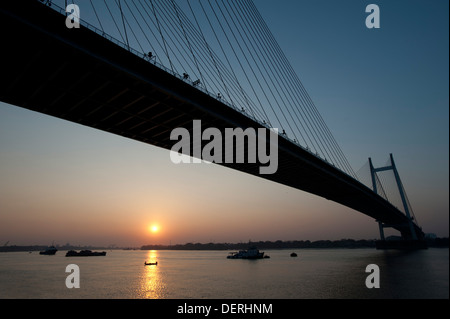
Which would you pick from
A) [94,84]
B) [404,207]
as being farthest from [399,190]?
[94,84]

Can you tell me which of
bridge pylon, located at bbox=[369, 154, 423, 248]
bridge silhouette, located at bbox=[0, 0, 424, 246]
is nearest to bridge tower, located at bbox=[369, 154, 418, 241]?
bridge pylon, located at bbox=[369, 154, 423, 248]

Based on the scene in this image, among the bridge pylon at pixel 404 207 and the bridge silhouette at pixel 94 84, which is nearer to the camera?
the bridge silhouette at pixel 94 84

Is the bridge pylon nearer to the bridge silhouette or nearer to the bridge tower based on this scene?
the bridge tower

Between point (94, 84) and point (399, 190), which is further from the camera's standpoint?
point (399, 190)

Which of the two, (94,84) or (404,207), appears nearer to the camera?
(94,84)

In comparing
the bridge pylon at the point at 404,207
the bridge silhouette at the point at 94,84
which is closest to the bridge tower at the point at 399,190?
the bridge pylon at the point at 404,207

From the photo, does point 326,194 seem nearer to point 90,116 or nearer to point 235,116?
point 235,116

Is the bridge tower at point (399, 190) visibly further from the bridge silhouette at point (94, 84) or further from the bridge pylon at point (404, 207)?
the bridge silhouette at point (94, 84)

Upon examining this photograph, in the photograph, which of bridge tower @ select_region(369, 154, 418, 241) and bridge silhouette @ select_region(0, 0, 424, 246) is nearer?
bridge silhouette @ select_region(0, 0, 424, 246)

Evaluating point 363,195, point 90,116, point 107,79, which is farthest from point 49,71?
point 363,195

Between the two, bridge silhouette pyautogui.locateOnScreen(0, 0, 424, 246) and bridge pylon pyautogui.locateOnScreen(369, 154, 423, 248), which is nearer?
bridge silhouette pyautogui.locateOnScreen(0, 0, 424, 246)

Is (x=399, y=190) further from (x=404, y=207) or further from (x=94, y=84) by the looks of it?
(x=94, y=84)
